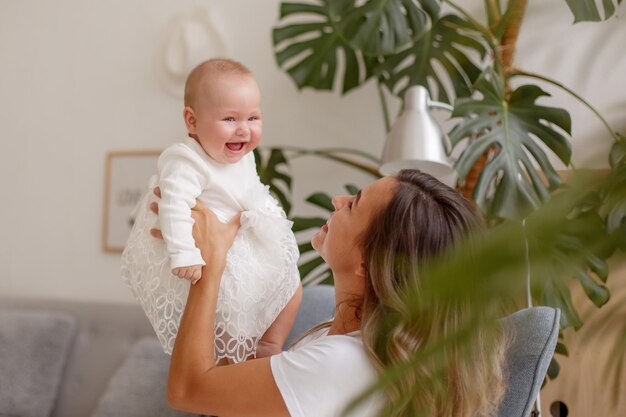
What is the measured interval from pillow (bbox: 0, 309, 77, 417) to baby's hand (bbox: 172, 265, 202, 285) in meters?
2.02

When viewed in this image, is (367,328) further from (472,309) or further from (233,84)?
(472,309)

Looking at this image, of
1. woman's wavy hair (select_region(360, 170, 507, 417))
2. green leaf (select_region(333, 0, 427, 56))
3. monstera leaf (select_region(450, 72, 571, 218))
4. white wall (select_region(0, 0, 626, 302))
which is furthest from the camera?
white wall (select_region(0, 0, 626, 302))

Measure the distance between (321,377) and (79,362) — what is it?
2.28 metres

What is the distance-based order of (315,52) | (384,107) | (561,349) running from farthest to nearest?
1. (384,107)
2. (315,52)
3. (561,349)

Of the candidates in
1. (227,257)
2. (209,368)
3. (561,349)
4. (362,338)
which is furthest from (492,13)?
(209,368)

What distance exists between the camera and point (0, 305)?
351 cm

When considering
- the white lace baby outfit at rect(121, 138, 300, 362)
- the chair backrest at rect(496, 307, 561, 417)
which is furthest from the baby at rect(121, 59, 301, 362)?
the chair backrest at rect(496, 307, 561, 417)

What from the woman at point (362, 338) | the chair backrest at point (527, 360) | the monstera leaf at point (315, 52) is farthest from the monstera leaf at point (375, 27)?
the chair backrest at point (527, 360)

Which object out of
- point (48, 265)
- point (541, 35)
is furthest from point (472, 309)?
point (48, 265)

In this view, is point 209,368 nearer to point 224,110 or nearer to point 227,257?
point 227,257

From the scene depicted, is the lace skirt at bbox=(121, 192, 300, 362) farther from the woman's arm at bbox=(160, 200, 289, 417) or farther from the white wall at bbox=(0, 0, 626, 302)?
the white wall at bbox=(0, 0, 626, 302)

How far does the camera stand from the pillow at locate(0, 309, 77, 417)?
302cm

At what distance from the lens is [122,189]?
3.70m

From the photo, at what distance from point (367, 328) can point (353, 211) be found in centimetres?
22
